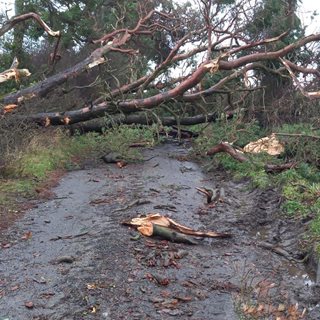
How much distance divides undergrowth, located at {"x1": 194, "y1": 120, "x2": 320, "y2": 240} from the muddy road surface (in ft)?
0.88

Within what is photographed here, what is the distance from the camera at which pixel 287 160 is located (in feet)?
31.8

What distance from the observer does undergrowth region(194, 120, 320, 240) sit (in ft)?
22.1

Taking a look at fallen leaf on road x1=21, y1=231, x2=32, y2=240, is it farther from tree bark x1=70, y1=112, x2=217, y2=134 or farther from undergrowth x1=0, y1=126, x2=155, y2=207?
tree bark x1=70, y1=112, x2=217, y2=134

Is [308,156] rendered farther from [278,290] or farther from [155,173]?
[278,290]

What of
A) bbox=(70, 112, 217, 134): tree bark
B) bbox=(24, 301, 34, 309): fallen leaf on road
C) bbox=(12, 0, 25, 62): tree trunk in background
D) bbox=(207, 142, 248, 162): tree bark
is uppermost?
bbox=(12, 0, 25, 62): tree trunk in background

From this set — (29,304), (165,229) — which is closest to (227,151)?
(165,229)

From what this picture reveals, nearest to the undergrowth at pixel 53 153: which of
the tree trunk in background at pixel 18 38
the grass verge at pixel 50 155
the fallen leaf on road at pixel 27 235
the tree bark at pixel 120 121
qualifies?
the grass verge at pixel 50 155

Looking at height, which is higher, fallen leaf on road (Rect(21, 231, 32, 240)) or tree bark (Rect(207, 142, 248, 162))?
fallen leaf on road (Rect(21, 231, 32, 240))

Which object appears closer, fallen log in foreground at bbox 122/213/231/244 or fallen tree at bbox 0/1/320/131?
fallen log in foreground at bbox 122/213/231/244

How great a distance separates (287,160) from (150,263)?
5.56 meters

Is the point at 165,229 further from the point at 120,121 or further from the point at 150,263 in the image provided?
the point at 120,121

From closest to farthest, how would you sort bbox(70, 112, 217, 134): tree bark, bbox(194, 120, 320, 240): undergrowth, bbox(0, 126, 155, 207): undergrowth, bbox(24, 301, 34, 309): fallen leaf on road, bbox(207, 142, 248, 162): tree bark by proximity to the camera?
bbox(24, 301, 34, 309): fallen leaf on road < bbox(194, 120, 320, 240): undergrowth < bbox(0, 126, 155, 207): undergrowth < bbox(207, 142, 248, 162): tree bark < bbox(70, 112, 217, 134): tree bark

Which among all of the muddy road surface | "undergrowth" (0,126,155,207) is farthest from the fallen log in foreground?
"undergrowth" (0,126,155,207)

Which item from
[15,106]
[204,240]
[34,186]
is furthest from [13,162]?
[204,240]
